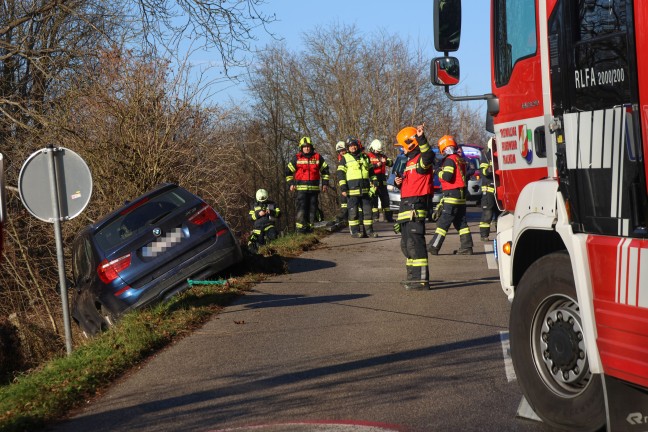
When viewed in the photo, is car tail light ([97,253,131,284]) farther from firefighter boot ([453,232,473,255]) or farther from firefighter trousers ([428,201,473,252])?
firefighter boot ([453,232,473,255])

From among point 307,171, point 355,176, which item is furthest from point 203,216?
point 307,171

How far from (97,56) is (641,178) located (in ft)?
48.4

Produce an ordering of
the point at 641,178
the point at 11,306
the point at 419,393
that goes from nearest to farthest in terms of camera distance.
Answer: the point at 641,178 < the point at 419,393 < the point at 11,306

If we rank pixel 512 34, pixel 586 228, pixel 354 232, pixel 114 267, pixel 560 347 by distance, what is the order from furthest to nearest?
pixel 354 232
pixel 114 267
pixel 512 34
pixel 560 347
pixel 586 228

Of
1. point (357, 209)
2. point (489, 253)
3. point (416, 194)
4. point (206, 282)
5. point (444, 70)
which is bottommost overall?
point (489, 253)

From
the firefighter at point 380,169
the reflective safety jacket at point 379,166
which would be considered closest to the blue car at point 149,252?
the firefighter at point 380,169

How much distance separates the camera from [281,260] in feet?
47.2

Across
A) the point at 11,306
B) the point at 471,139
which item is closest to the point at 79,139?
the point at 11,306

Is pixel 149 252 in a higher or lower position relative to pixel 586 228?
lower

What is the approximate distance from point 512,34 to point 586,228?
7.95 ft

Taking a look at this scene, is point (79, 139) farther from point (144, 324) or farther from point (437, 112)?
point (437, 112)

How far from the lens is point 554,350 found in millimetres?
5121

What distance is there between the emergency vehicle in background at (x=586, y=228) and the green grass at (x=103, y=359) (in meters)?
3.41

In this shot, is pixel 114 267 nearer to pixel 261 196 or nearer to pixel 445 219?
pixel 445 219
